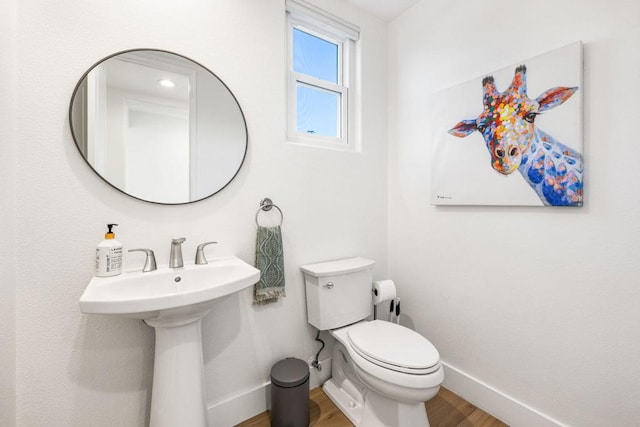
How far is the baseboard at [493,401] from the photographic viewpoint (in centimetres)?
133

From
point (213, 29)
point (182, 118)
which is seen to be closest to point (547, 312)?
point (182, 118)

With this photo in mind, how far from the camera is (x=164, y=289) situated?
45.9 inches

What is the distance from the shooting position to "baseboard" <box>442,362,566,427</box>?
133 centimetres

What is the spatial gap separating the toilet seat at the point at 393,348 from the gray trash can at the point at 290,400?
0.32 m

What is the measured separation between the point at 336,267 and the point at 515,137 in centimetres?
112

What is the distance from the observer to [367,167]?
1.95 meters

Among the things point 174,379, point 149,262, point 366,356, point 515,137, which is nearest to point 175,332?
point 174,379

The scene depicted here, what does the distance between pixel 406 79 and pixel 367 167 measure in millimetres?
653

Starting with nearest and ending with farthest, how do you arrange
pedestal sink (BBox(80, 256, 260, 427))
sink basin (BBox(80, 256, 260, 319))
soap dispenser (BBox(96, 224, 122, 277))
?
1. sink basin (BBox(80, 256, 260, 319))
2. pedestal sink (BBox(80, 256, 260, 427))
3. soap dispenser (BBox(96, 224, 122, 277))

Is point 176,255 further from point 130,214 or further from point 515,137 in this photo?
point 515,137

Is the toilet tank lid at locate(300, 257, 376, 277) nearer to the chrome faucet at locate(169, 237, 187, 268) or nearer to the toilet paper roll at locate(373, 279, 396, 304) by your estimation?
the toilet paper roll at locate(373, 279, 396, 304)

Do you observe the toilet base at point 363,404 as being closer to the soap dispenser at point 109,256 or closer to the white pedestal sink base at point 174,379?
the white pedestal sink base at point 174,379

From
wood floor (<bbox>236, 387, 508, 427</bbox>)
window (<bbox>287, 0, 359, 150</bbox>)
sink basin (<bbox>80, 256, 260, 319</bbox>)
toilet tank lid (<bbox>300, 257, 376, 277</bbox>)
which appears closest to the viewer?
sink basin (<bbox>80, 256, 260, 319</bbox>)

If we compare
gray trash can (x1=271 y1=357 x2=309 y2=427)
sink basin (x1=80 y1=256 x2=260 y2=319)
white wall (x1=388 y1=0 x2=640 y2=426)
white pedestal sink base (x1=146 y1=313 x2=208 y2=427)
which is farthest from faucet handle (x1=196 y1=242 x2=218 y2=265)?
white wall (x1=388 y1=0 x2=640 y2=426)
